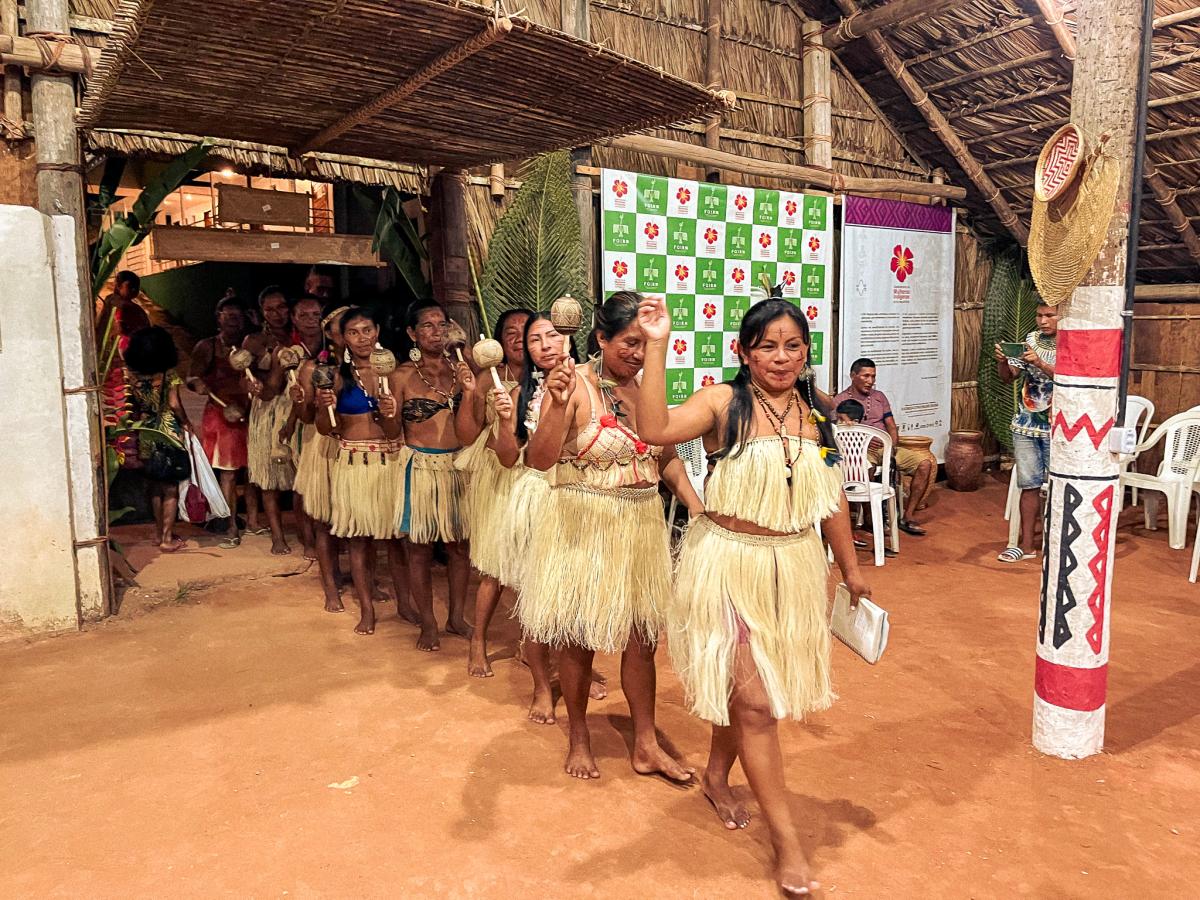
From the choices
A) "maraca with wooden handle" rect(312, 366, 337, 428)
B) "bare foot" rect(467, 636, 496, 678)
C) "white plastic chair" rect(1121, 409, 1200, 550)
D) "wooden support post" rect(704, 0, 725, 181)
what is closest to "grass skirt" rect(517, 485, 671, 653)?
"bare foot" rect(467, 636, 496, 678)

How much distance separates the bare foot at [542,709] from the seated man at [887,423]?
346 cm

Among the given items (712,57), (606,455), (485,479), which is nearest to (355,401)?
(485,479)

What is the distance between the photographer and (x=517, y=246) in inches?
197

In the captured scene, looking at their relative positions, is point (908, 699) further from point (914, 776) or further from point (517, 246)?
point (517, 246)

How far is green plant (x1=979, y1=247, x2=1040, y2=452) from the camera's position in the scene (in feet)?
25.6

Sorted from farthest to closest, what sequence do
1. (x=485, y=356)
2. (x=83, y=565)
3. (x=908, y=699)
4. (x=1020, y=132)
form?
(x=1020, y=132)
(x=83, y=565)
(x=908, y=699)
(x=485, y=356)

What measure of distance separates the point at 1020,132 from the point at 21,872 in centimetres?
729

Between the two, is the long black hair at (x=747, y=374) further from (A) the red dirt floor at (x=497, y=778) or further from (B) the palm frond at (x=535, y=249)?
(B) the palm frond at (x=535, y=249)

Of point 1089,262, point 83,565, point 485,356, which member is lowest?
point 83,565

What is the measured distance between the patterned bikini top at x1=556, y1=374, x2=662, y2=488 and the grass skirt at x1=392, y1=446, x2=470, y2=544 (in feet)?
4.36

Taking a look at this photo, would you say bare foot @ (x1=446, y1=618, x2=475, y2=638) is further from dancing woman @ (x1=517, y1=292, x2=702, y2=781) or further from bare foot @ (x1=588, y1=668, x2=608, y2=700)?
dancing woman @ (x1=517, y1=292, x2=702, y2=781)

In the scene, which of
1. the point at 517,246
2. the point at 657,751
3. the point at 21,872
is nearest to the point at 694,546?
the point at 657,751

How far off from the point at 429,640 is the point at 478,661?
0.37 metres

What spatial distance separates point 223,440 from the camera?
5.61m
